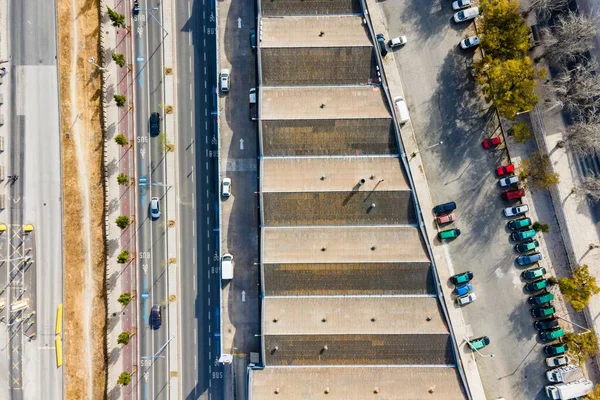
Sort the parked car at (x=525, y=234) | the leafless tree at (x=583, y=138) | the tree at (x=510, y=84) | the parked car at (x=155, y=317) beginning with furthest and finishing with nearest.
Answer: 1. the parked car at (x=155, y=317)
2. the parked car at (x=525, y=234)
3. the leafless tree at (x=583, y=138)
4. the tree at (x=510, y=84)

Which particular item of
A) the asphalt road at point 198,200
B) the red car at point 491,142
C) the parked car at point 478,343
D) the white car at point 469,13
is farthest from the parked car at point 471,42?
the parked car at point 478,343

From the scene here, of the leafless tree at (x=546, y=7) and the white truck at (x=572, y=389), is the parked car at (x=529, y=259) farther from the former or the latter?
the leafless tree at (x=546, y=7)

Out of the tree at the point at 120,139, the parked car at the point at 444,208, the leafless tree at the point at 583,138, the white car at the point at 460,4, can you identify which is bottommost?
the parked car at the point at 444,208

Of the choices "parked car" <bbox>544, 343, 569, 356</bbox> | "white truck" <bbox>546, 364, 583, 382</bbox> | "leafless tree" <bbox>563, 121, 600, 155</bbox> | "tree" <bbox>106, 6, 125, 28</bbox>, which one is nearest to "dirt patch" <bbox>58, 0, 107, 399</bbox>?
"tree" <bbox>106, 6, 125, 28</bbox>

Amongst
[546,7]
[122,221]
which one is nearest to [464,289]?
[546,7]

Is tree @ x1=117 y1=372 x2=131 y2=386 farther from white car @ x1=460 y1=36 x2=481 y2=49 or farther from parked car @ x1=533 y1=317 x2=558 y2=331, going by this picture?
white car @ x1=460 y1=36 x2=481 y2=49

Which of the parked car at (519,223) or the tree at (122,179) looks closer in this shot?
the tree at (122,179)

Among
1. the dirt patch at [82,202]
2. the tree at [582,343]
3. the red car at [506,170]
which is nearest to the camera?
the tree at [582,343]

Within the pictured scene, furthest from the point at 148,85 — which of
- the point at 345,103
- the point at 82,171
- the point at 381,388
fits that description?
the point at 381,388

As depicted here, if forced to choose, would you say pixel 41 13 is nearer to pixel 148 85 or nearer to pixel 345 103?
pixel 148 85
